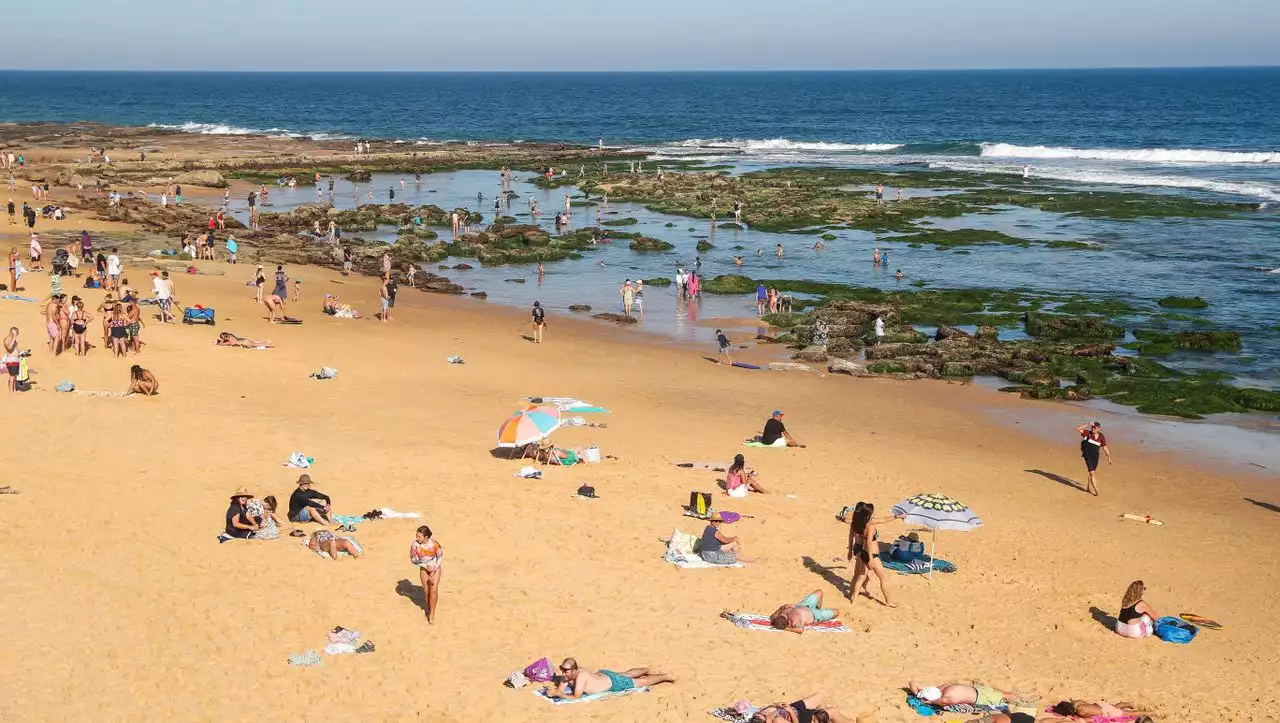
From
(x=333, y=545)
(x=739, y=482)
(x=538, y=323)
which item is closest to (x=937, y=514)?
(x=739, y=482)

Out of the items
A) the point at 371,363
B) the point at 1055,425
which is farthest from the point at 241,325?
the point at 1055,425

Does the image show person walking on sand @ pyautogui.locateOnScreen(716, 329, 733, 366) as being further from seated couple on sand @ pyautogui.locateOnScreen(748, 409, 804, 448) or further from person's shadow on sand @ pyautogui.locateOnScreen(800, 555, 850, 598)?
person's shadow on sand @ pyautogui.locateOnScreen(800, 555, 850, 598)

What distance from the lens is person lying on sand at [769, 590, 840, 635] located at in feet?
46.2

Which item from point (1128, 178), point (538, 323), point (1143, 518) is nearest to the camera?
point (1143, 518)

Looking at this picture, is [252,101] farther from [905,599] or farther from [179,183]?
[905,599]

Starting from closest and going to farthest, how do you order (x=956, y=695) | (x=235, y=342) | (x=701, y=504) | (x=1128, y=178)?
(x=956, y=695), (x=701, y=504), (x=235, y=342), (x=1128, y=178)

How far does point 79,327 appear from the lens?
24.5 m

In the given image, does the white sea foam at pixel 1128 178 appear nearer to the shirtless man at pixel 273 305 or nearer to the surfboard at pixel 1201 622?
the shirtless man at pixel 273 305

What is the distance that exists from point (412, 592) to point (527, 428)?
5694 mm

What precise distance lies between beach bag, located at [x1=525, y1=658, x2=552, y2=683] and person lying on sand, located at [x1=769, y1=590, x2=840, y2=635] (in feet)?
10.3

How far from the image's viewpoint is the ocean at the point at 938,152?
4106 centimetres

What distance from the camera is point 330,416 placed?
2239cm

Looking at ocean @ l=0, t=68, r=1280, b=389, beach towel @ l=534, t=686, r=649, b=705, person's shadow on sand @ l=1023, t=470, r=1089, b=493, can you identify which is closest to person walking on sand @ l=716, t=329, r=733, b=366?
ocean @ l=0, t=68, r=1280, b=389

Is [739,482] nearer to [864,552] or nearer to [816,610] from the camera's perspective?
[864,552]
